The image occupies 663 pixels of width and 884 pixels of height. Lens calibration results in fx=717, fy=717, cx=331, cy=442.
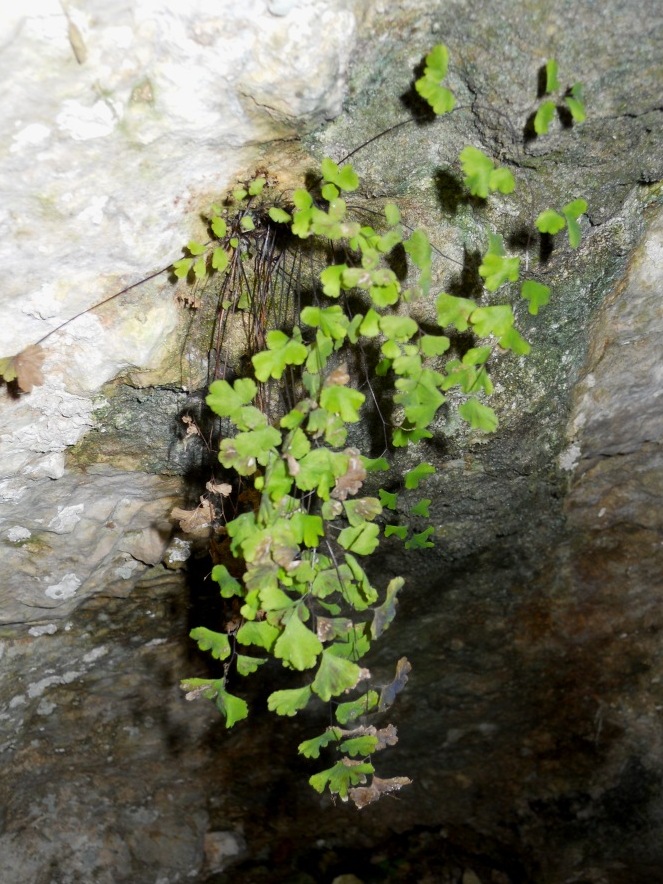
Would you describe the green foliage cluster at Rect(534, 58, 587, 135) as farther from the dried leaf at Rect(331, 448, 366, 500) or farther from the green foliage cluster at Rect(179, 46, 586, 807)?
the dried leaf at Rect(331, 448, 366, 500)

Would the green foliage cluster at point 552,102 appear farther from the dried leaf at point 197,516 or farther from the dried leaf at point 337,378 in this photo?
the dried leaf at point 197,516

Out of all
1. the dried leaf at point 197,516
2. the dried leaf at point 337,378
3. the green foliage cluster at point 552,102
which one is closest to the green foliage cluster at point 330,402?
the dried leaf at point 337,378

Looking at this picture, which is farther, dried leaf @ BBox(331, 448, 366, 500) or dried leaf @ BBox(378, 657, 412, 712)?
dried leaf @ BBox(378, 657, 412, 712)

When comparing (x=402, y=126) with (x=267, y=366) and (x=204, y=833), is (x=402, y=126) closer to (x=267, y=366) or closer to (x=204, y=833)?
(x=267, y=366)

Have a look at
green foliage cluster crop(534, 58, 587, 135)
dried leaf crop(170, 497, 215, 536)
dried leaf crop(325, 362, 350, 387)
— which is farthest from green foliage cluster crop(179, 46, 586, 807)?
dried leaf crop(170, 497, 215, 536)

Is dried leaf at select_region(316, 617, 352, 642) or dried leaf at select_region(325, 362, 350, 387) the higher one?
dried leaf at select_region(325, 362, 350, 387)
